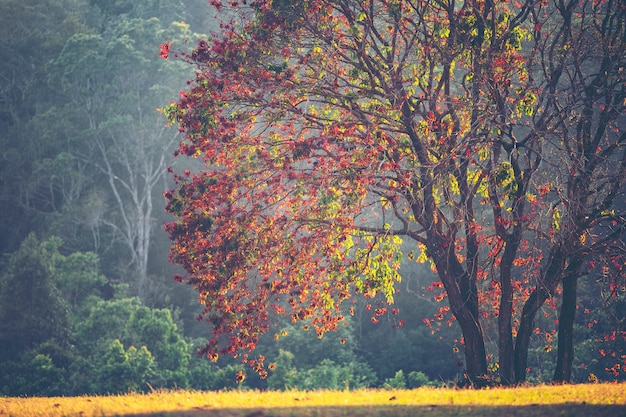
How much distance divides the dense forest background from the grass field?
15440 mm

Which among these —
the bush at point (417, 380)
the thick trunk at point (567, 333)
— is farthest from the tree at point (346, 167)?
the bush at point (417, 380)

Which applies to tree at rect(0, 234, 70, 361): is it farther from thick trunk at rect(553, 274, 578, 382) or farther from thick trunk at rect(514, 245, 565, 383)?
thick trunk at rect(553, 274, 578, 382)

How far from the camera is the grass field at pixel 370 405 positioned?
8953mm

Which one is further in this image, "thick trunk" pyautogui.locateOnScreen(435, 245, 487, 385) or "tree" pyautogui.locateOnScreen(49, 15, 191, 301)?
"tree" pyautogui.locateOnScreen(49, 15, 191, 301)

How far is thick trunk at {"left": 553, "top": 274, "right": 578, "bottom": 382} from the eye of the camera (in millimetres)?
14469

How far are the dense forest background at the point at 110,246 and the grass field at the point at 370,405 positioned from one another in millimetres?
15440

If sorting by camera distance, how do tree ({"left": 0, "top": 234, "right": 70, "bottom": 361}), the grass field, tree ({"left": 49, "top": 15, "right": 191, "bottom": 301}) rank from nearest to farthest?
the grass field
tree ({"left": 0, "top": 234, "right": 70, "bottom": 361})
tree ({"left": 49, "top": 15, "right": 191, "bottom": 301})

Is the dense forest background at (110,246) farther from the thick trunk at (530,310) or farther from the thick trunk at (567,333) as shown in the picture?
the thick trunk at (530,310)

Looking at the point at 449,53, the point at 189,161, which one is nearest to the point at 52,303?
the point at 189,161

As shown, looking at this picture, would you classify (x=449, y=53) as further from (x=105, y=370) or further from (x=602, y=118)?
(x=105, y=370)

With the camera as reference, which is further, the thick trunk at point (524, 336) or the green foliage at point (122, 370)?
the green foliage at point (122, 370)

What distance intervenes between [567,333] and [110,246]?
1131 inches

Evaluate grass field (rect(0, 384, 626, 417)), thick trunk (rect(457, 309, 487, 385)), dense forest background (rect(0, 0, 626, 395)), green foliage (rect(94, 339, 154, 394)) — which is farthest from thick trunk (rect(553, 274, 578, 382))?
green foliage (rect(94, 339, 154, 394))

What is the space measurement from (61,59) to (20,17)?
224 inches
